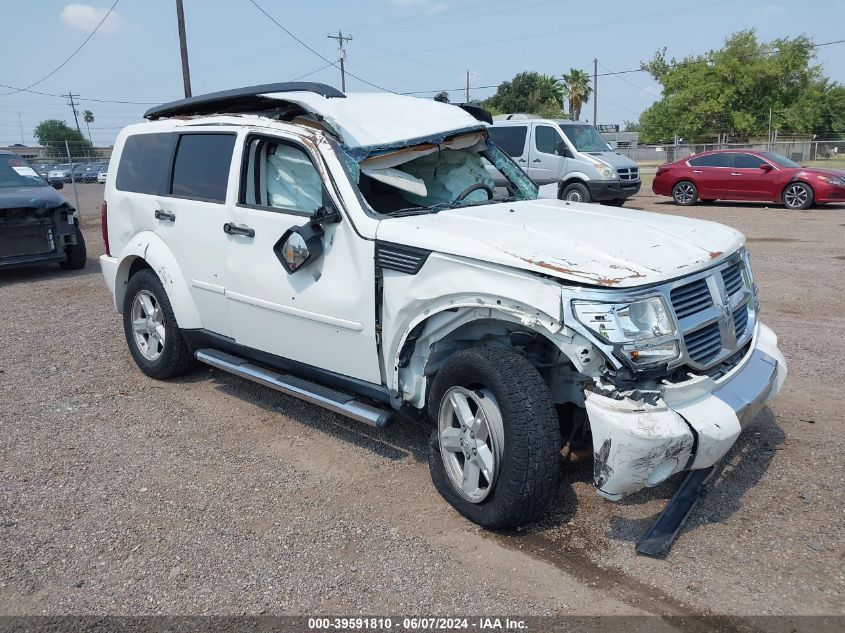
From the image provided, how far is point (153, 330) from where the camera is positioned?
579 centimetres

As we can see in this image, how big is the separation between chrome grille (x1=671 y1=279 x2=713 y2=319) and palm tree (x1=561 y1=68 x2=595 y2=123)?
68.8m

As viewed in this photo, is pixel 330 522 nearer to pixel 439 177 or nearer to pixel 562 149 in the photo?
pixel 439 177

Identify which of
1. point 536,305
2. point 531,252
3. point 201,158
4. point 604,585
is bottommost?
point 604,585

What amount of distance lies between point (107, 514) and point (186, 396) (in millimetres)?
1775

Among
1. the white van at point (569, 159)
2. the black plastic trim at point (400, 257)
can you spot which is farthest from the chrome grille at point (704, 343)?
the white van at point (569, 159)

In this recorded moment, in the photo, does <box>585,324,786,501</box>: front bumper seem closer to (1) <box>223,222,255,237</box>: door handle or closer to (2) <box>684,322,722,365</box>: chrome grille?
(2) <box>684,322,722,365</box>: chrome grille

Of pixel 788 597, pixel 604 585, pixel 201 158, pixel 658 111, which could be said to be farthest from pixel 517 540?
pixel 658 111

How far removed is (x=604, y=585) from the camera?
3164mm

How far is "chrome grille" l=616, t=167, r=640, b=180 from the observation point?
646 inches

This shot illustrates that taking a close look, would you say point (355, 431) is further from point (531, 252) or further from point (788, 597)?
point (788, 597)

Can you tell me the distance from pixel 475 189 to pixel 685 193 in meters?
15.5

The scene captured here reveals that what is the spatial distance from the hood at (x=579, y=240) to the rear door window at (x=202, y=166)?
62.7 inches

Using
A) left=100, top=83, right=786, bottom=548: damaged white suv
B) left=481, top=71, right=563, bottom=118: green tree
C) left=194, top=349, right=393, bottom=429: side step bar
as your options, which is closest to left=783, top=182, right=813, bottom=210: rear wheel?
left=100, top=83, right=786, bottom=548: damaged white suv

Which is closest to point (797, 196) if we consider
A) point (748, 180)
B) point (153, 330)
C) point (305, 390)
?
point (748, 180)
